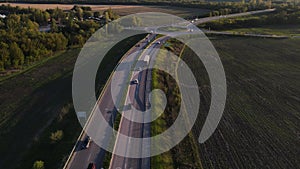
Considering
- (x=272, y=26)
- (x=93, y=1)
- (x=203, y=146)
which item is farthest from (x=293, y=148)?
(x=93, y=1)

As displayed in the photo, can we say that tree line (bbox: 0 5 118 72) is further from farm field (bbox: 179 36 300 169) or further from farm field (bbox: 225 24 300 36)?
farm field (bbox: 225 24 300 36)

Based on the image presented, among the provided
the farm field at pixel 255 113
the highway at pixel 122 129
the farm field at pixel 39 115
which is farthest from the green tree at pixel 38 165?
the farm field at pixel 255 113

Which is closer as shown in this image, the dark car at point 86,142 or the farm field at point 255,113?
the farm field at point 255,113

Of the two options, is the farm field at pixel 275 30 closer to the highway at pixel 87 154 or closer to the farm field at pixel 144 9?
the farm field at pixel 144 9

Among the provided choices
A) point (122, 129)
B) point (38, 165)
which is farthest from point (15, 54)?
point (38, 165)

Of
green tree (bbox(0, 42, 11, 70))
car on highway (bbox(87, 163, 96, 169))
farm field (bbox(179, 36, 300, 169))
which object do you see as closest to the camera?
car on highway (bbox(87, 163, 96, 169))

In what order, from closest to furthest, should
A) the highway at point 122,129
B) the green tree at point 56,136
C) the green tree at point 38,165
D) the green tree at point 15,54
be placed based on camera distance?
the green tree at point 38,165, the highway at point 122,129, the green tree at point 56,136, the green tree at point 15,54

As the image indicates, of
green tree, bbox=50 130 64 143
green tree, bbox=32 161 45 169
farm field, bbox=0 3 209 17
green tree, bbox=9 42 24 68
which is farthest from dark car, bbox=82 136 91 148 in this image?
farm field, bbox=0 3 209 17

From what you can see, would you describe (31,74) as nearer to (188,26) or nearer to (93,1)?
(188,26)

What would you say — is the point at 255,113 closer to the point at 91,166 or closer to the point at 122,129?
the point at 122,129
